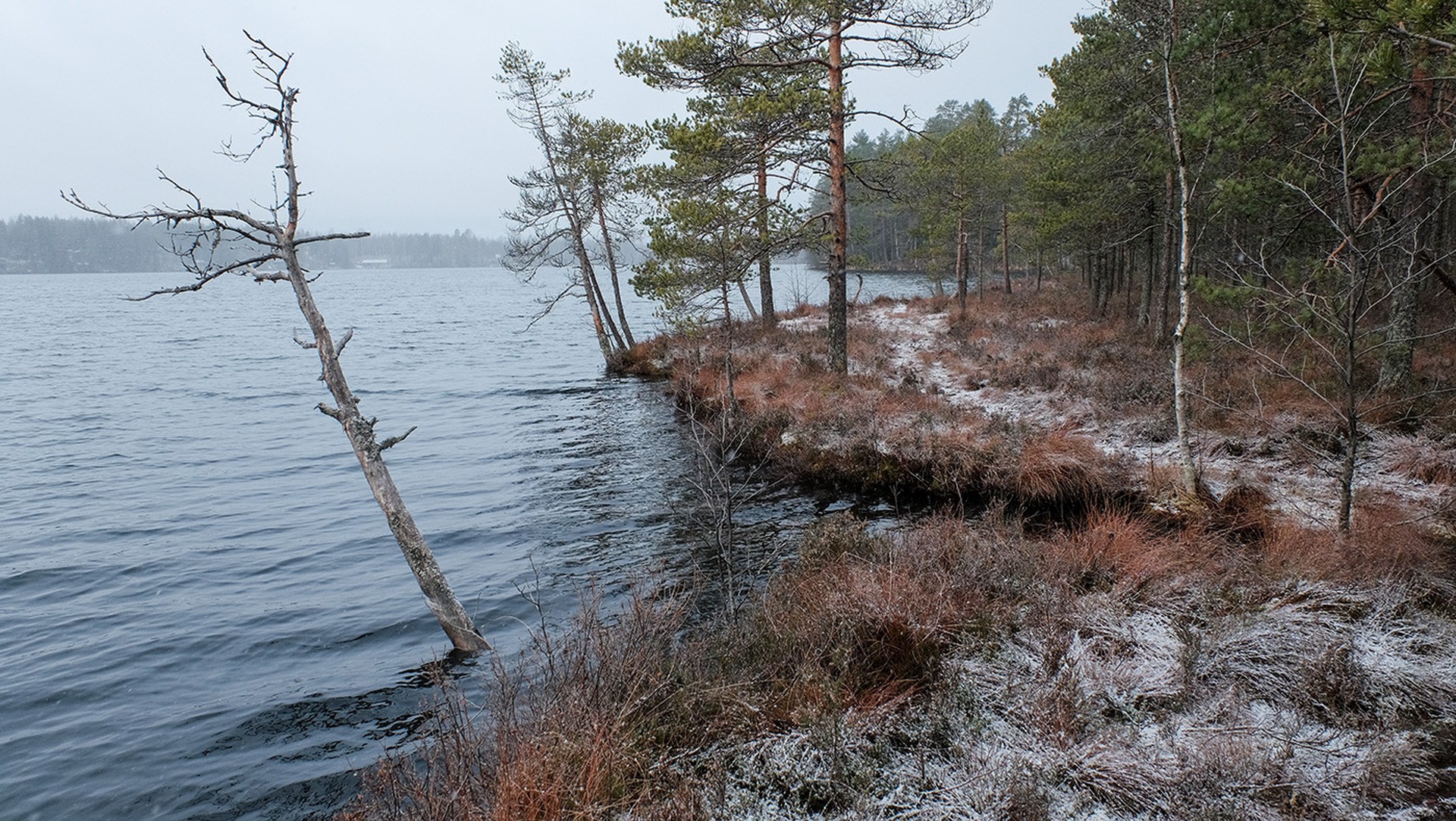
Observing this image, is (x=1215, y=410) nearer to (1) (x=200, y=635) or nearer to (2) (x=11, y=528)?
(1) (x=200, y=635)

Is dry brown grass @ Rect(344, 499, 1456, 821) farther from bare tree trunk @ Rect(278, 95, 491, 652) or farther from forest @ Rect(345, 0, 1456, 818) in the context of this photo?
bare tree trunk @ Rect(278, 95, 491, 652)

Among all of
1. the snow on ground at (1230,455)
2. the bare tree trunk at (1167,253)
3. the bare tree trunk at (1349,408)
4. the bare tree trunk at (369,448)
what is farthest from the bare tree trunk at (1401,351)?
the bare tree trunk at (369,448)

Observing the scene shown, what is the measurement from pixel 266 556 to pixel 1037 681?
36.0 feet

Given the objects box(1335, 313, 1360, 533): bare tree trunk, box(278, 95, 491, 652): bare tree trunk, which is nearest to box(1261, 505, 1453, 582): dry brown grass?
box(1335, 313, 1360, 533): bare tree trunk

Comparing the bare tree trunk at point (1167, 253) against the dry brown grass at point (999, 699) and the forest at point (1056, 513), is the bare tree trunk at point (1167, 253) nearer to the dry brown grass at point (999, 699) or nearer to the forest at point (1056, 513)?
the forest at point (1056, 513)

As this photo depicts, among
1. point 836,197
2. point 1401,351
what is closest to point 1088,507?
point 1401,351

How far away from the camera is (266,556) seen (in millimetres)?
10977

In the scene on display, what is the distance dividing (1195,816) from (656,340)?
2384 cm

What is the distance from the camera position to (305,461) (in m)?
16.2

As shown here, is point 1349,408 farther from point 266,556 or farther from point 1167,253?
point 266,556

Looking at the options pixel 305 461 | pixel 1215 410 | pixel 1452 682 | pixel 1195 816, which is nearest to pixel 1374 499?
pixel 1215 410

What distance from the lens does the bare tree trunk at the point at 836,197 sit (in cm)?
1359

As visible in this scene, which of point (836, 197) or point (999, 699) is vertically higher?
point (836, 197)

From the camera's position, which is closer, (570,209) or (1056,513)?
(1056,513)
